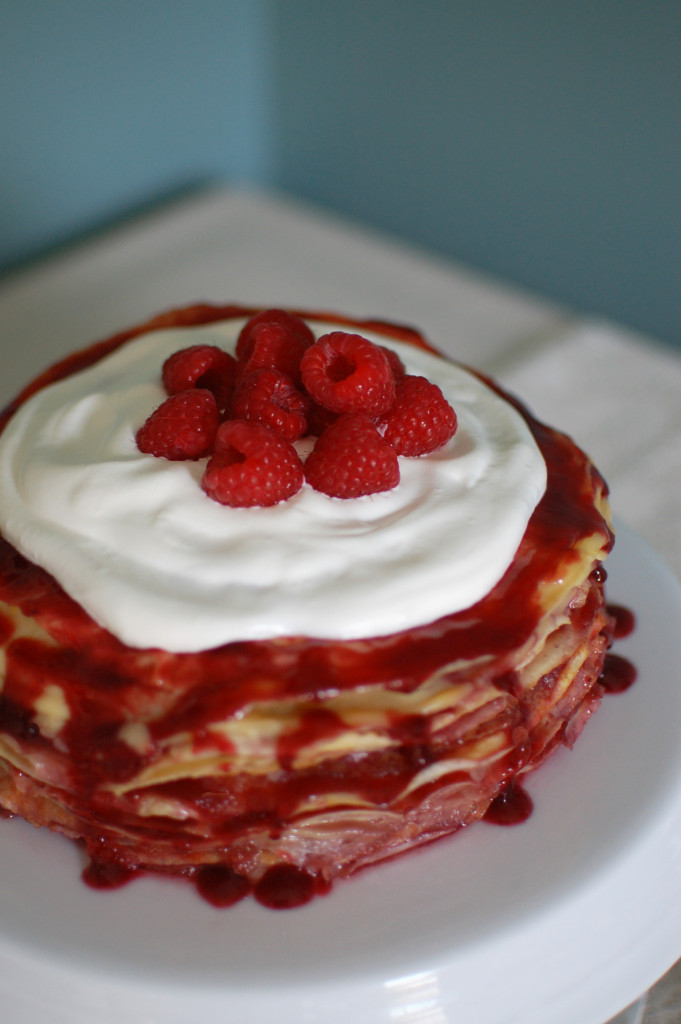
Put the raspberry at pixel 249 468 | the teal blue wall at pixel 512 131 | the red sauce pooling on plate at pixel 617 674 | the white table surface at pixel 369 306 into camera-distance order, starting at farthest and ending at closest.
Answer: the teal blue wall at pixel 512 131, the white table surface at pixel 369 306, the red sauce pooling on plate at pixel 617 674, the raspberry at pixel 249 468

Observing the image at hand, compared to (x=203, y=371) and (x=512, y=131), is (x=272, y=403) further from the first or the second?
(x=512, y=131)

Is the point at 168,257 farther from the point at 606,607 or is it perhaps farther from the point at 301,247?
the point at 606,607

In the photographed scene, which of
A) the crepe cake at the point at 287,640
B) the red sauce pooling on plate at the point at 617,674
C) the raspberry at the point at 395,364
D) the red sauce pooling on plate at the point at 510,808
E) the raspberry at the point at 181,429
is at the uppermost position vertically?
the raspberry at the point at 395,364

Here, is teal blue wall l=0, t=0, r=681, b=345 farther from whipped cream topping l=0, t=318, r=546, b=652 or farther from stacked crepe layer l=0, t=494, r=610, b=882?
stacked crepe layer l=0, t=494, r=610, b=882

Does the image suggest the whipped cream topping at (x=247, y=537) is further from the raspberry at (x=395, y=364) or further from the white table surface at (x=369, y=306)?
the white table surface at (x=369, y=306)

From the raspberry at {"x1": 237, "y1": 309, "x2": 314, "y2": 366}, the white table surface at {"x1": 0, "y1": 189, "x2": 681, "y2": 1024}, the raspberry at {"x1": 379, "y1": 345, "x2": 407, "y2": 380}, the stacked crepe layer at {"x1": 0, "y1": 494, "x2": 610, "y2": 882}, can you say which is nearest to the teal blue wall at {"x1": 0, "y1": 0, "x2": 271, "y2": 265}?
the white table surface at {"x1": 0, "y1": 189, "x2": 681, "y2": 1024}

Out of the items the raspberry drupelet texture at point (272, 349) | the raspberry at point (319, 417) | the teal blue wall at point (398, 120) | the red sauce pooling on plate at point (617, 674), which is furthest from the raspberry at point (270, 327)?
the teal blue wall at point (398, 120)

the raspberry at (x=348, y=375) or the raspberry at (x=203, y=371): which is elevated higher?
the raspberry at (x=348, y=375)

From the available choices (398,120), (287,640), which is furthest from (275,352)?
(398,120)
